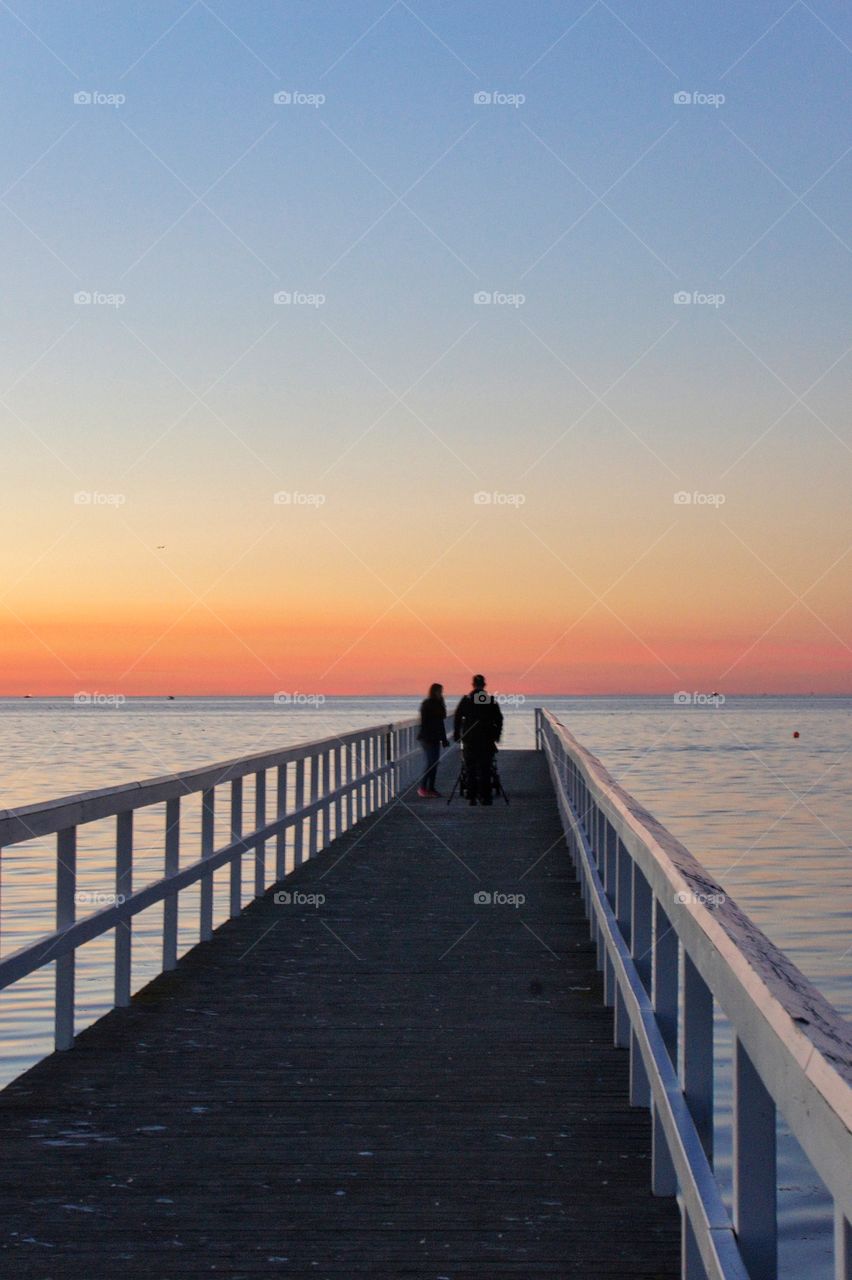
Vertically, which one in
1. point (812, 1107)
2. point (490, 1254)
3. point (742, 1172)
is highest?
point (812, 1107)

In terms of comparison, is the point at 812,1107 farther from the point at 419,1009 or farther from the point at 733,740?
the point at 733,740

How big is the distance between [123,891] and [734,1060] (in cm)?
510

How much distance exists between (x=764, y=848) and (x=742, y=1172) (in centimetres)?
2551

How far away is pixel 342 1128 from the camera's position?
5969 millimetres

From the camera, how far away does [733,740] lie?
9100 cm

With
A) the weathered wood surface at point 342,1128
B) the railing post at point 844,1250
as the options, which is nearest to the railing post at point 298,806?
the weathered wood surface at point 342,1128

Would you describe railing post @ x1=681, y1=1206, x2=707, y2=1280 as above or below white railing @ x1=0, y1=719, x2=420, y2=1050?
below

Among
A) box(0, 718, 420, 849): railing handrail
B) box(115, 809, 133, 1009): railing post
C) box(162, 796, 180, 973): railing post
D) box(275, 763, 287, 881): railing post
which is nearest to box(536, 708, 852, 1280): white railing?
box(0, 718, 420, 849): railing handrail

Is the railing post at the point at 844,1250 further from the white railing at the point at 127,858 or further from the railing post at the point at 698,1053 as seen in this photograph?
the white railing at the point at 127,858

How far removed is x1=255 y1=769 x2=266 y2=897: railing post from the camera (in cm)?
1074

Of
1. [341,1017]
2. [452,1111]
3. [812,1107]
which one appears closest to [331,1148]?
[452,1111]

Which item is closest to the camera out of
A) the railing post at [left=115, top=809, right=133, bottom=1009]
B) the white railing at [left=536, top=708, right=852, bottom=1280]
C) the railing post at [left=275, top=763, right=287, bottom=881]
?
the white railing at [left=536, top=708, right=852, bottom=1280]

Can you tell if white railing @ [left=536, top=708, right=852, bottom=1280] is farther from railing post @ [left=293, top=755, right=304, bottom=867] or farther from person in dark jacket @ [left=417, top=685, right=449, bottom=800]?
person in dark jacket @ [left=417, top=685, right=449, bottom=800]

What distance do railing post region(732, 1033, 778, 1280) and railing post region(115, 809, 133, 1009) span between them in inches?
195
